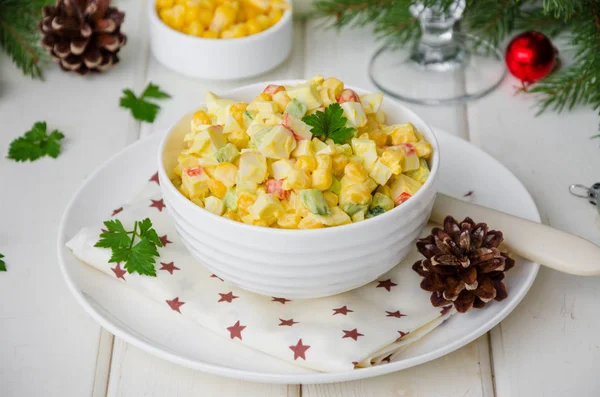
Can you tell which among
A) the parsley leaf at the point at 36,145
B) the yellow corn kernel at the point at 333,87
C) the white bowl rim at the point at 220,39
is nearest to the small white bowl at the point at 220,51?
the white bowl rim at the point at 220,39

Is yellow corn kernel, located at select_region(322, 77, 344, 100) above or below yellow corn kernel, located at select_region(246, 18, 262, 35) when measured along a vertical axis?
above

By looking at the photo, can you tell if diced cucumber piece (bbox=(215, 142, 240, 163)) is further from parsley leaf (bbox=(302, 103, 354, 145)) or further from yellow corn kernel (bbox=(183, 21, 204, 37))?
yellow corn kernel (bbox=(183, 21, 204, 37))

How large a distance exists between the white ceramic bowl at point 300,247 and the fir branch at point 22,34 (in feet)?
3.23

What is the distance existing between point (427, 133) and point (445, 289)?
293 millimetres

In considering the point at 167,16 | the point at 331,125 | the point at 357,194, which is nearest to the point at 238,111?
the point at 331,125

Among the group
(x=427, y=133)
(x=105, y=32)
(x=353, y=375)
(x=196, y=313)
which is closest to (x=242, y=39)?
(x=105, y=32)

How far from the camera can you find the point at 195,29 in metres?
2.04

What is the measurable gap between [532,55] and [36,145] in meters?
1.27

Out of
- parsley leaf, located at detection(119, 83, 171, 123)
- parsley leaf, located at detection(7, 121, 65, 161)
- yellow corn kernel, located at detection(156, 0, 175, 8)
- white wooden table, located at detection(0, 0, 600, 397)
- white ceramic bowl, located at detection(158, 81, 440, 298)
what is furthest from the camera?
yellow corn kernel, located at detection(156, 0, 175, 8)

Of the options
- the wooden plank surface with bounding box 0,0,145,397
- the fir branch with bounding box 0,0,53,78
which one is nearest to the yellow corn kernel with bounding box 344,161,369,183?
the wooden plank surface with bounding box 0,0,145,397

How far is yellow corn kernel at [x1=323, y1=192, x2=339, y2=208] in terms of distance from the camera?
1.23 meters

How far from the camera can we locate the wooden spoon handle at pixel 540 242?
50.4 inches

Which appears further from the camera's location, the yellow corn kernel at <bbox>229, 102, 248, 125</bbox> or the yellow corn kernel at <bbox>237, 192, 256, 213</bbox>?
the yellow corn kernel at <bbox>229, 102, 248, 125</bbox>

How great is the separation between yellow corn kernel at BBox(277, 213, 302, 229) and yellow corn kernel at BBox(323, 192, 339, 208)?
0.18ft
